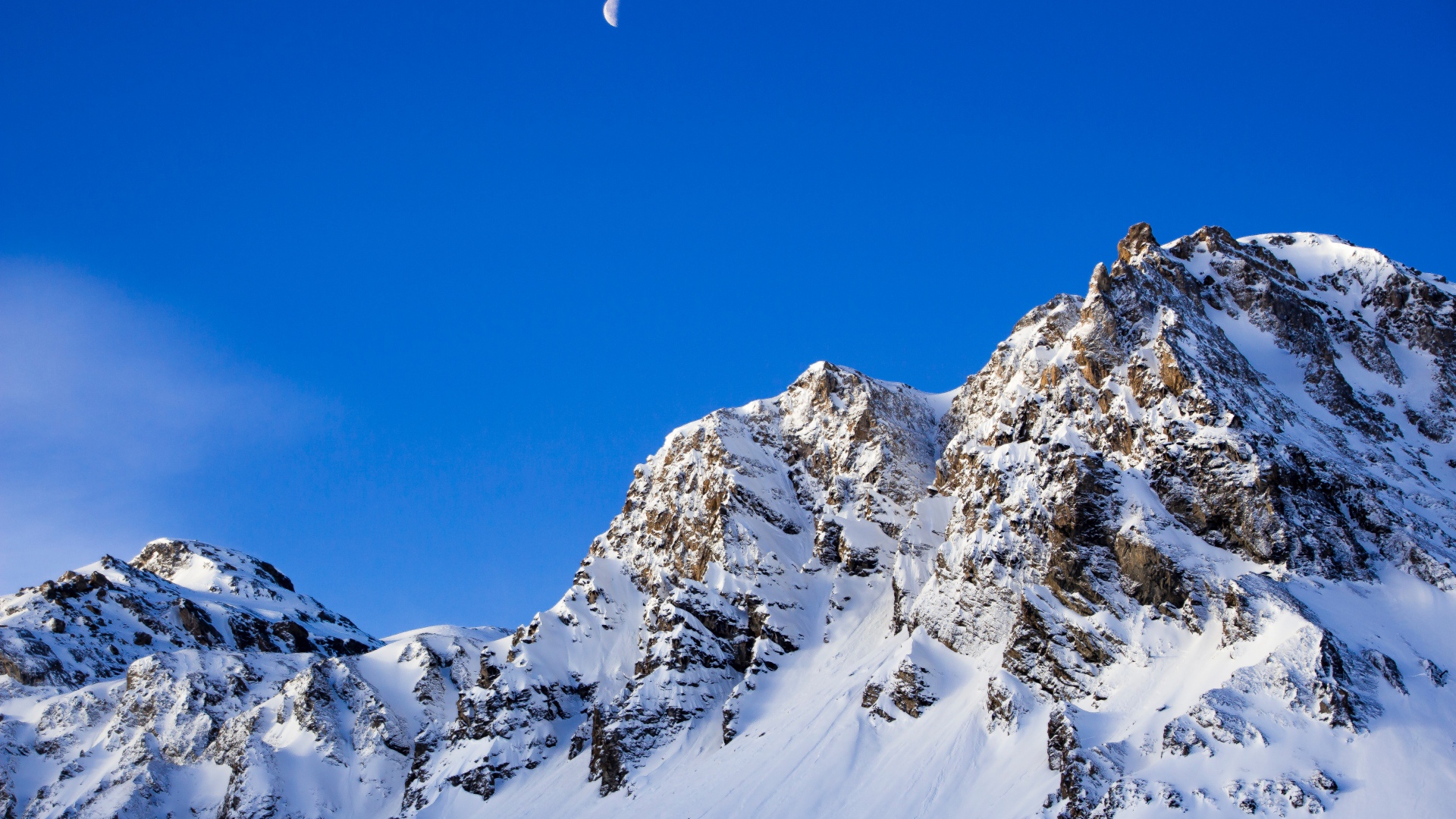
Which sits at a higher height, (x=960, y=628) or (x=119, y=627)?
(x=119, y=627)

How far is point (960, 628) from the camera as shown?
343ft

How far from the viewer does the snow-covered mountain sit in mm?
76938

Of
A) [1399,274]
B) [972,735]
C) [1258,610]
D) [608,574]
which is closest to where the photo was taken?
[1258,610]

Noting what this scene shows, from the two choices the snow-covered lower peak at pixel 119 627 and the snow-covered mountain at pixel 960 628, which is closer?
the snow-covered mountain at pixel 960 628

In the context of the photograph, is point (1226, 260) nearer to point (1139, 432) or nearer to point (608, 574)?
point (1139, 432)

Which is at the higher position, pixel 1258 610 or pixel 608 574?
pixel 608 574

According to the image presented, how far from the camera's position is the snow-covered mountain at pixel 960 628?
252 ft

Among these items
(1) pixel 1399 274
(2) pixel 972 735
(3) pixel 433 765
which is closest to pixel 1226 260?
(1) pixel 1399 274

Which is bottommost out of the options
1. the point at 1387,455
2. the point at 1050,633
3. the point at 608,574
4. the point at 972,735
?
the point at 972,735

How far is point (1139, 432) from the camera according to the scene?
333 ft

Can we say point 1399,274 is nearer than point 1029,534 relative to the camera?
No

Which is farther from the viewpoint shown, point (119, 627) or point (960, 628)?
point (119, 627)

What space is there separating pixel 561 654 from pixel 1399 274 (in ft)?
369

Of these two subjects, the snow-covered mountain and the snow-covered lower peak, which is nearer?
the snow-covered mountain
